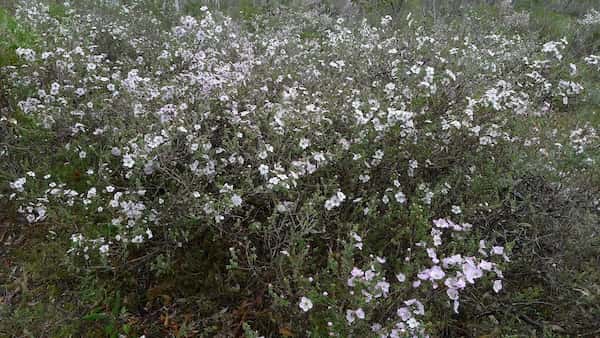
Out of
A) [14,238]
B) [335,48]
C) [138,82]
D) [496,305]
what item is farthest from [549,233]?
[14,238]

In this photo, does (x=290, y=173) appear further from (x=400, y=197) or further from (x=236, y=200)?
(x=400, y=197)

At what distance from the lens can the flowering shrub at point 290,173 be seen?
9.17 ft

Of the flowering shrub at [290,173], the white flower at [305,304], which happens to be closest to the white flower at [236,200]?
the flowering shrub at [290,173]

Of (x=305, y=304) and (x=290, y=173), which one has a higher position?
(x=290, y=173)

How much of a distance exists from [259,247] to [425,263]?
1192 mm

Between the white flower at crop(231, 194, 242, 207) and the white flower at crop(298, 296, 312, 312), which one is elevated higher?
the white flower at crop(231, 194, 242, 207)

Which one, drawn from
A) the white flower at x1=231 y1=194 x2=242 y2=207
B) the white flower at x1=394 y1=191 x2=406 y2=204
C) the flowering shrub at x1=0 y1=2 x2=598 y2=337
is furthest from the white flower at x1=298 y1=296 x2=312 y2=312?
the white flower at x1=394 y1=191 x2=406 y2=204

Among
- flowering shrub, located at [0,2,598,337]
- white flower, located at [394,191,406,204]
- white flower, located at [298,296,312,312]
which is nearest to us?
white flower, located at [298,296,312,312]

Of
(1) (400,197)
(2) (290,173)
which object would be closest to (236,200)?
(2) (290,173)

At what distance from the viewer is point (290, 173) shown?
2949 mm

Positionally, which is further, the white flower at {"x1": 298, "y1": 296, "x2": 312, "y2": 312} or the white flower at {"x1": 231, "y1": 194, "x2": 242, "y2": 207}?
the white flower at {"x1": 231, "y1": 194, "x2": 242, "y2": 207}

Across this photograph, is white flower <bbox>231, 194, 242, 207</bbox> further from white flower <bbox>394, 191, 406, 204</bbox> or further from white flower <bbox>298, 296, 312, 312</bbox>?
white flower <bbox>394, 191, 406, 204</bbox>

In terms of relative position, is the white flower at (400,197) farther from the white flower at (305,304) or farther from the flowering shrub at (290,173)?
the white flower at (305,304)

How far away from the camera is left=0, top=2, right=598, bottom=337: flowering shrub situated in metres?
2.79
